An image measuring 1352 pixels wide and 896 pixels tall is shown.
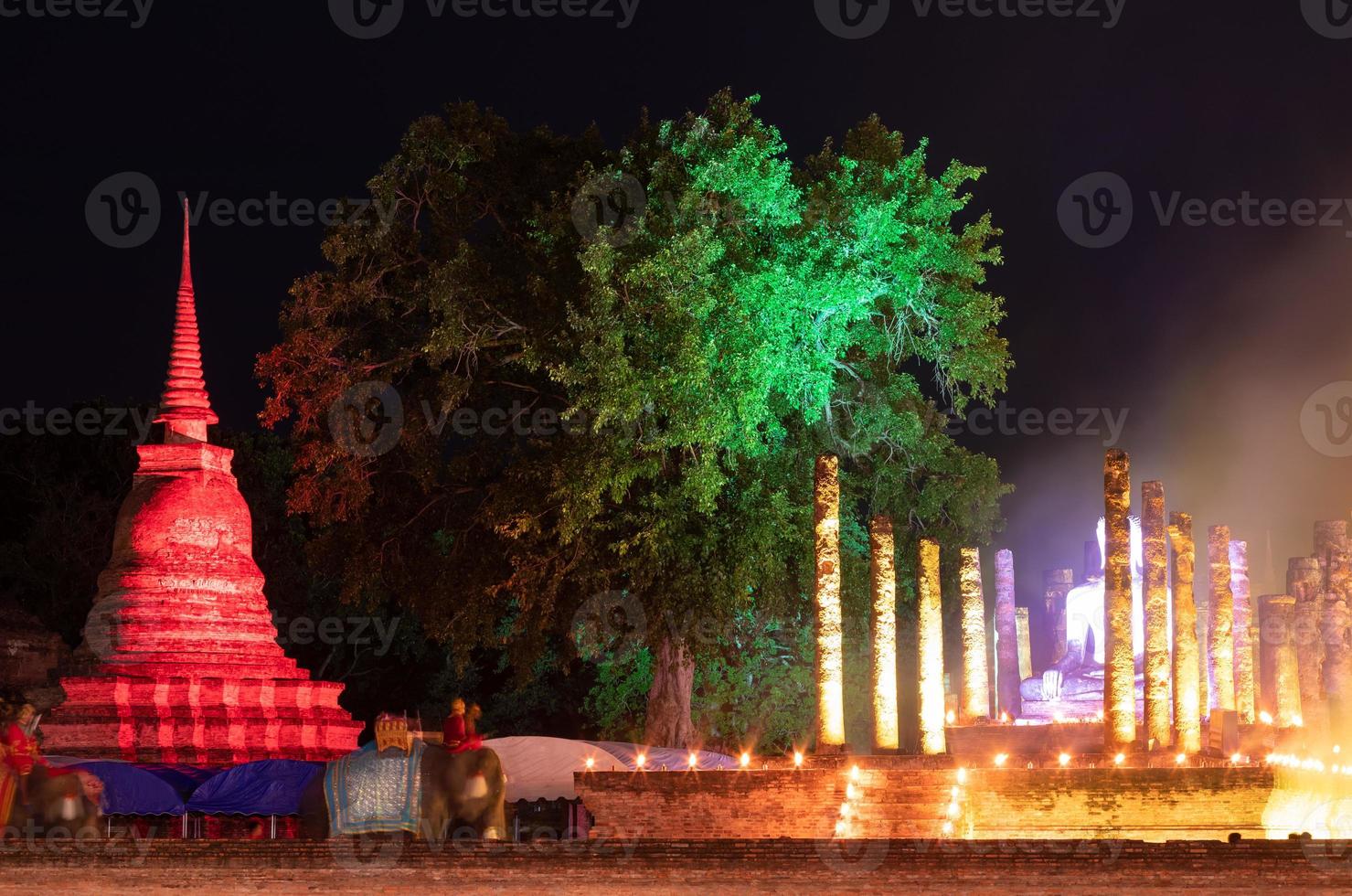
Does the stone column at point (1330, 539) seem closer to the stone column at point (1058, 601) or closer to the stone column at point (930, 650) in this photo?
the stone column at point (1058, 601)

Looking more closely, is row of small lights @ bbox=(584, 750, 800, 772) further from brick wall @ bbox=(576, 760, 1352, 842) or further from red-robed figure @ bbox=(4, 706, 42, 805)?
red-robed figure @ bbox=(4, 706, 42, 805)

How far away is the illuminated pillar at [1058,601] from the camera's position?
45.7 metres

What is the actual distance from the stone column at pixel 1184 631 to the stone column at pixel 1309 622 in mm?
15323

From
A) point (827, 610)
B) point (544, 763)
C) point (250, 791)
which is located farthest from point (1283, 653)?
point (250, 791)

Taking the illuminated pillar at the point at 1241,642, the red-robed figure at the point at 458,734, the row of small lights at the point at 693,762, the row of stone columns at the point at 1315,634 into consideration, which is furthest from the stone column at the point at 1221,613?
the red-robed figure at the point at 458,734

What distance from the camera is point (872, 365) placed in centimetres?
3384

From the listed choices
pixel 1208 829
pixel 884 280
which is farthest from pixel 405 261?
pixel 1208 829

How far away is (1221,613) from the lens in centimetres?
3959

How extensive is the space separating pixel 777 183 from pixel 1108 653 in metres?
9.10

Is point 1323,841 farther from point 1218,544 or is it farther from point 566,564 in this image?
point 1218,544

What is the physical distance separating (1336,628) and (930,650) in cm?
2362

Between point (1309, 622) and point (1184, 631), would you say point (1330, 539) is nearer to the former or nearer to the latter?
point (1309, 622)

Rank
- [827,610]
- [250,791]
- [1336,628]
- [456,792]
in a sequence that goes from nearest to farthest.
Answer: [456,792] < [250,791] < [827,610] < [1336,628]

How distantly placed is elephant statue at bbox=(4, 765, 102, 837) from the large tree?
1246 cm
